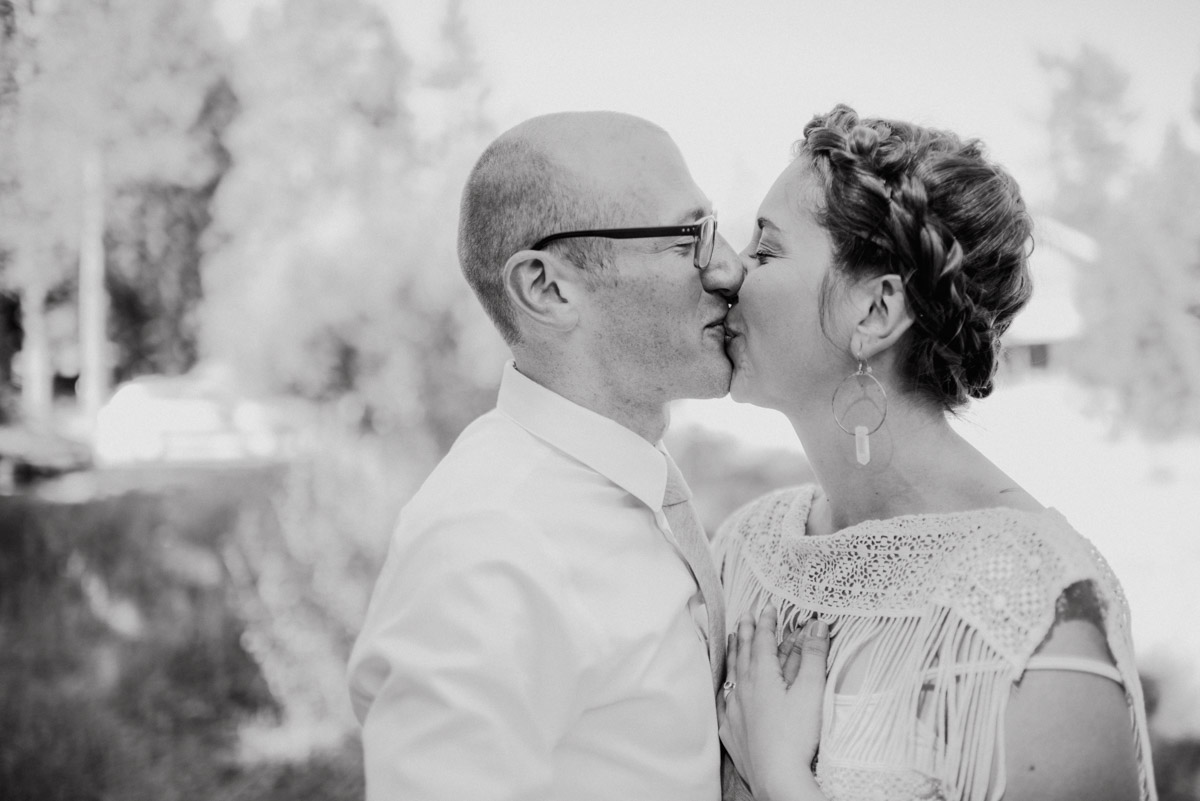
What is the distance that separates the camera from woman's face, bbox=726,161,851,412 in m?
1.97

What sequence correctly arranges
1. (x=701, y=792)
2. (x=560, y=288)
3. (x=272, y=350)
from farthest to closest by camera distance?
(x=272, y=350) < (x=560, y=288) < (x=701, y=792)

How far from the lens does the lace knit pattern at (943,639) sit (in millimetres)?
1619

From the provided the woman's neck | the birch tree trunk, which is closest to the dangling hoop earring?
the woman's neck

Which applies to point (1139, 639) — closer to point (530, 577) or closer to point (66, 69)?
point (530, 577)

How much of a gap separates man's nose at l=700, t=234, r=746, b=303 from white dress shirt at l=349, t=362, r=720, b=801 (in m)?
0.37

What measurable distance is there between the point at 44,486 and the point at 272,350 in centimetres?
152

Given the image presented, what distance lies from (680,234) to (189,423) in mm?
6037

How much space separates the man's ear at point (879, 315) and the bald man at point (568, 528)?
29 centimetres

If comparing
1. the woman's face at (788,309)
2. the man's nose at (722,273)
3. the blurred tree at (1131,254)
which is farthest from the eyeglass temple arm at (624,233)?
the blurred tree at (1131,254)

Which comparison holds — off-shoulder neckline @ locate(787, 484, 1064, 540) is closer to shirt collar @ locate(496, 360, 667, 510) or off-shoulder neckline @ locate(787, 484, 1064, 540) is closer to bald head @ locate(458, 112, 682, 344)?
shirt collar @ locate(496, 360, 667, 510)

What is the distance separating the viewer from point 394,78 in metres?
6.08

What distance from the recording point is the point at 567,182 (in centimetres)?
191

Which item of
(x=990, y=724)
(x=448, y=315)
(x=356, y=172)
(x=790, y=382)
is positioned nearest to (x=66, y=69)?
(x=356, y=172)

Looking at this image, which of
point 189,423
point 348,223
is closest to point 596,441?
point 348,223
